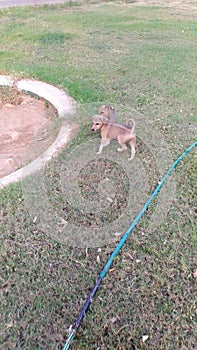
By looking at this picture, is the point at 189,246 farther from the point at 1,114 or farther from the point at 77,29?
the point at 77,29

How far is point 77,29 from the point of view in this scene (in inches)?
278

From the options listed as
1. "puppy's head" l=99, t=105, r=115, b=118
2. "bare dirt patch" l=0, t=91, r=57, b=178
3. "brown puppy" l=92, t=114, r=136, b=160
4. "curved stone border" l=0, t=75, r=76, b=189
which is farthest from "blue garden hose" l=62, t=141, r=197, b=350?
"bare dirt patch" l=0, t=91, r=57, b=178

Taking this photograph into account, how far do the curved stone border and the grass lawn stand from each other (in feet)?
0.31

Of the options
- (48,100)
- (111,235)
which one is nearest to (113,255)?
(111,235)

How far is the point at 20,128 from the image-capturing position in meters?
3.61

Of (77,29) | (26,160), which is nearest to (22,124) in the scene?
(26,160)

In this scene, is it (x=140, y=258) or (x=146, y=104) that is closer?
(x=140, y=258)

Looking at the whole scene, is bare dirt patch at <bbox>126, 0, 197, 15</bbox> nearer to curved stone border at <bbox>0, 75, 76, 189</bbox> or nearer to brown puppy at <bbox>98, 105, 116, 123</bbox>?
curved stone border at <bbox>0, 75, 76, 189</bbox>

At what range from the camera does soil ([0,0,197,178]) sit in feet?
10.1

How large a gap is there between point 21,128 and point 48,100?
27.8 inches

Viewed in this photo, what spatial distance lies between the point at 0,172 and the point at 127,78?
8.19 ft

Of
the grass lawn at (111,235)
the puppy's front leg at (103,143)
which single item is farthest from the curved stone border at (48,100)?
the puppy's front leg at (103,143)

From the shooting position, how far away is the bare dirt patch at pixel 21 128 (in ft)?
10.2

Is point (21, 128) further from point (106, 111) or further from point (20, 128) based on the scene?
point (106, 111)
